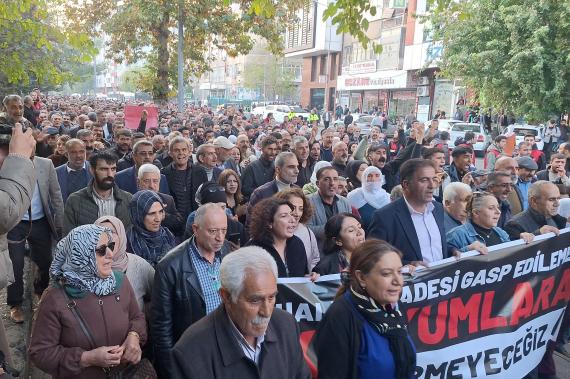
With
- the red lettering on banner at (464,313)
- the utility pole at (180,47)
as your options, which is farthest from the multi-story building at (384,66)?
the red lettering on banner at (464,313)

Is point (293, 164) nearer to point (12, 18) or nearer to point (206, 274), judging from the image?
point (206, 274)

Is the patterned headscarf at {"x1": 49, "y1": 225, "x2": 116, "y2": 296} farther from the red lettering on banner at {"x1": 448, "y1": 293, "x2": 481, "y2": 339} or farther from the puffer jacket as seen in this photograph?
the red lettering on banner at {"x1": 448, "y1": 293, "x2": 481, "y2": 339}

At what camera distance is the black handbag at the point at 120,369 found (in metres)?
2.96

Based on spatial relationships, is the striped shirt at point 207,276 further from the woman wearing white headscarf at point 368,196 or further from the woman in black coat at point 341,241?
the woman wearing white headscarf at point 368,196

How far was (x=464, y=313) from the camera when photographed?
13.4 feet

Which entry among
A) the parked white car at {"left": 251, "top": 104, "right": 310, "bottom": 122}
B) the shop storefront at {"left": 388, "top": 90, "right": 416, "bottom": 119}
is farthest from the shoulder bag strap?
the shop storefront at {"left": 388, "top": 90, "right": 416, "bottom": 119}

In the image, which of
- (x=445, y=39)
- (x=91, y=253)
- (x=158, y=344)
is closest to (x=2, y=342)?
(x=91, y=253)

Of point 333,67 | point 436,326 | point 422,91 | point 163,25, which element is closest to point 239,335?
point 436,326

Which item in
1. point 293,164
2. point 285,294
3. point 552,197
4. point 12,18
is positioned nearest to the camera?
point 285,294

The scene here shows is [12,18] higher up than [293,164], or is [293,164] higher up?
[12,18]

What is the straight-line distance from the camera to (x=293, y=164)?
605cm

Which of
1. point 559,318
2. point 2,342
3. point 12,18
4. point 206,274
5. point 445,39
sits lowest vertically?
point 559,318

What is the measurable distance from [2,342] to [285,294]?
1779 mm

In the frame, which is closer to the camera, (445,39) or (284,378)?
(284,378)
